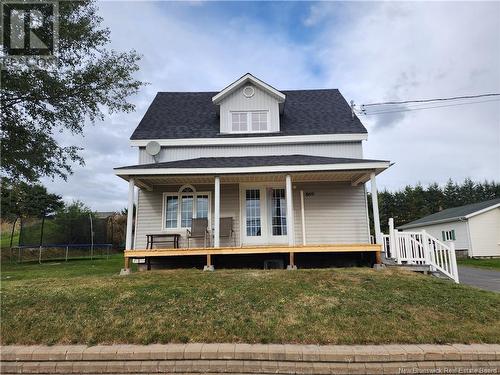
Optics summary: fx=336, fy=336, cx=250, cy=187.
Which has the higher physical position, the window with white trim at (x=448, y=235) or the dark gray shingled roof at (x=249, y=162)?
the dark gray shingled roof at (x=249, y=162)

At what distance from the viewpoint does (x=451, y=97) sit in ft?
45.9

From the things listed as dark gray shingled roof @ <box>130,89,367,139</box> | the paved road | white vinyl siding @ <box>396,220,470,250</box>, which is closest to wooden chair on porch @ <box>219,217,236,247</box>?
dark gray shingled roof @ <box>130,89,367,139</box>

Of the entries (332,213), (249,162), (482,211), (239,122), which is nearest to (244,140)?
(239,122)

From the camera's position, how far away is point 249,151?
12531mm

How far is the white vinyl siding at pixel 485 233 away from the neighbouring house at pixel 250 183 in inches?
740

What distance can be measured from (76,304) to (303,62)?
1241 cm

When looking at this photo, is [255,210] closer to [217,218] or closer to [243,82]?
[217,218]

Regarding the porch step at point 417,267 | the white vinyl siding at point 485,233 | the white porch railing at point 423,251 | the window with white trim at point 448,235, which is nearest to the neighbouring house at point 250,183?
the white porch railing at point 423,251

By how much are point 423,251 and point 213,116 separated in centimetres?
916

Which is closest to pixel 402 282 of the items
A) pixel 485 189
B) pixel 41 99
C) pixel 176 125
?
pixel 176 125

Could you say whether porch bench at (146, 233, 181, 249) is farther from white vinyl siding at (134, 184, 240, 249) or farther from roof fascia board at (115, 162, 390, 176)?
roof fascia board at (115, 162, 390, 176)

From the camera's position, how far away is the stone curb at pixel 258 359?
435 centimetres

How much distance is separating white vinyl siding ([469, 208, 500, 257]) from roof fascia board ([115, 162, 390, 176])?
2048 centimetres

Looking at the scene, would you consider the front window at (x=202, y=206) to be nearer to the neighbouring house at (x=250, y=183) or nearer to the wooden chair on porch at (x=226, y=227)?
the neighbouring house at (x=250, y=183)
